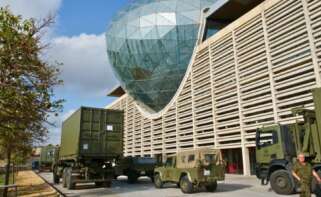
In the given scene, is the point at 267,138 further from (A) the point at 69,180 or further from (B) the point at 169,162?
(A) the point at 69,180

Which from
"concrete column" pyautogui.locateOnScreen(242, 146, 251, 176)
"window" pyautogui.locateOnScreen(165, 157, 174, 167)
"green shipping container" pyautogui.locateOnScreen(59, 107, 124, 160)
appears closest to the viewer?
"window" pyautogui.locateOnScreen(165, 157, 174, 167)

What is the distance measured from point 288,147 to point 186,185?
4287mm

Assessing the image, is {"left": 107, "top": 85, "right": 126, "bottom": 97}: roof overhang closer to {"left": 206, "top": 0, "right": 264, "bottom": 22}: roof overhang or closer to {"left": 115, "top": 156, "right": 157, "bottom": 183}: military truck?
{"left": 206, "top": 0, "right": 264, "bottom": 22}: roof overhang

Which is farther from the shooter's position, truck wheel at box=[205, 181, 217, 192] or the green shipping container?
the green shipping container

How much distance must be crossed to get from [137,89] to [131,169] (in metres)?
25.1

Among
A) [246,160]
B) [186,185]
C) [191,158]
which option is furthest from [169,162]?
[246,160]

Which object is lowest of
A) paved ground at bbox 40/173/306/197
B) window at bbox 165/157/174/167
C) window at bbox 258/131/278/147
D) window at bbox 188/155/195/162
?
paved ground at bbox 40/173/306/197

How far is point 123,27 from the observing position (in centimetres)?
4119

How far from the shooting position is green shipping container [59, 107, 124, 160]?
1513 centimetres

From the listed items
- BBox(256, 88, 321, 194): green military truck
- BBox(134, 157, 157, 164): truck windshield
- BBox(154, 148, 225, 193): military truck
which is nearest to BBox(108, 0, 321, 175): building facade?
BBox(256, 88, 321, 194): green military truck

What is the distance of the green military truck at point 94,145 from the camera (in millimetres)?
15203

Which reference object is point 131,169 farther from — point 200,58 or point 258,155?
point 200,58

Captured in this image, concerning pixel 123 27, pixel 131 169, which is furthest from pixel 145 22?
pixel 131 169

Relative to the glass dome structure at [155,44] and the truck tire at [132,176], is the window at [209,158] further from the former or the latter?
the glass dome structure at [155,44]
